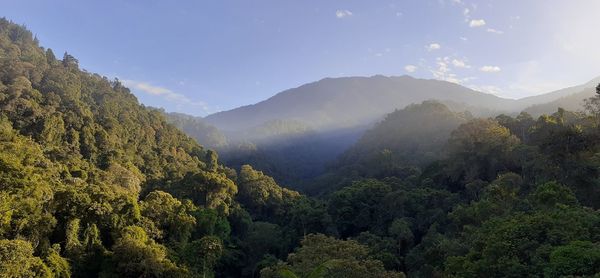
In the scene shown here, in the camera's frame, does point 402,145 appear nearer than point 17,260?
No

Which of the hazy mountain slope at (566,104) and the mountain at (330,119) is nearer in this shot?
the hazy mountain slope at (566,104)

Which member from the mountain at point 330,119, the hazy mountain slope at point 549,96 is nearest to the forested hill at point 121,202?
the mountain at point 330,119

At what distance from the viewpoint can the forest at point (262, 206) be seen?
47.7ft

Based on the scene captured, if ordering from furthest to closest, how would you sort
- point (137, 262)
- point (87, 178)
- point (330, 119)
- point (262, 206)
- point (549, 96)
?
point (330, 119) → point (549, 96) → point (262, 206) → point (87, 178) → point (137, 262)

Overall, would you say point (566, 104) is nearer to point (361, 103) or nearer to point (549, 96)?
point (549, 96)

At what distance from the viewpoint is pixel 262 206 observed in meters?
43.9

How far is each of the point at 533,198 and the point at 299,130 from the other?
10753cm

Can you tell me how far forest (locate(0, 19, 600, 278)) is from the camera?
1454cm

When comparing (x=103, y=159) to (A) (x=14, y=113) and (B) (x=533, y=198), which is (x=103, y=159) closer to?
(A) (x=14, y=113)

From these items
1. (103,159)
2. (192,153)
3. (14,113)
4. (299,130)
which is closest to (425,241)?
(103,159)

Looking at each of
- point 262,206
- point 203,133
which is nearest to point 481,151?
point 262,206

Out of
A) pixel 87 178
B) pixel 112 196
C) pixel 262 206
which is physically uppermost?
pixel 87 178

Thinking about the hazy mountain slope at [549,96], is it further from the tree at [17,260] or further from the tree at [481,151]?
the tree at [17,260]

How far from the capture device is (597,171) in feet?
65.8
